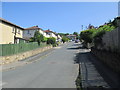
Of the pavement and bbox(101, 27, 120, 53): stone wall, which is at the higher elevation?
bbox(101, 27, 120, 53): stone wall

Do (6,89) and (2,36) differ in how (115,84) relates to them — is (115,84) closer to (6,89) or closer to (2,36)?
(6,89)

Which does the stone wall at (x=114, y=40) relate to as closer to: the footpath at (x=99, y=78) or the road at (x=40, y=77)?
the footpath at (x=99, y=78)

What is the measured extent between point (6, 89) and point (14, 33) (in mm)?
26076

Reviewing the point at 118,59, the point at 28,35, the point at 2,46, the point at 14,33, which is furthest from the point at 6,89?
the point at 28,35

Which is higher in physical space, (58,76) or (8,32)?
(8,32)

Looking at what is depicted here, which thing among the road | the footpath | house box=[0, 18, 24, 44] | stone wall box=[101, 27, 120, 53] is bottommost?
the road

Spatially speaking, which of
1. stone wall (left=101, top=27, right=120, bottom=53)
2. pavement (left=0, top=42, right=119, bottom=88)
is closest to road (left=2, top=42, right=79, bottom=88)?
pavement (left=0, top=42, right=119, bottom=88)

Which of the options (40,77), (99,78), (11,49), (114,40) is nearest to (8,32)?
(11,49)

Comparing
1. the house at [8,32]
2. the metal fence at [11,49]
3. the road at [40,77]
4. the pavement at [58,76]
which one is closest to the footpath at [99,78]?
the pavement at [58,76]

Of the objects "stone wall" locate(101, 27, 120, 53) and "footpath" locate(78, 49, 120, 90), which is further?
"stone wall" locate(101, 27, 120, 53)

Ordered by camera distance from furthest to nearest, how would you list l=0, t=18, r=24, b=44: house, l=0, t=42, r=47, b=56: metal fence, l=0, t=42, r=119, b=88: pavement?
l=0, t=18, r=24, b=44: house
l=0, t=42, r=47, b=56: metal fence
l=0, t=42, r=119, b=88: pavement

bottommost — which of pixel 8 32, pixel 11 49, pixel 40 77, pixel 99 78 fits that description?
pixel 40 77

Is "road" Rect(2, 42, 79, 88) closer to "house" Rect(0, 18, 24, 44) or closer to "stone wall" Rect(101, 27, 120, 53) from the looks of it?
"stone wall" Rect(101, 27, 120, 53)

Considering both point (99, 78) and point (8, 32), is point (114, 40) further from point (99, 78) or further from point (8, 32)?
point (8, 32)
